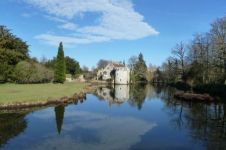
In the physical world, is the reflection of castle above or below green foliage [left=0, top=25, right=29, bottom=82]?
below

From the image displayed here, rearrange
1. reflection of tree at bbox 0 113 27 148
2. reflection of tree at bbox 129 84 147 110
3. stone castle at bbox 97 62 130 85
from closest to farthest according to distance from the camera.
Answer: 1. reflection of tree at bbox 0 113 27 148
2. reflection of tree at bbox 129 84 147 110
3. stone castle at bbox 97 62 130 85

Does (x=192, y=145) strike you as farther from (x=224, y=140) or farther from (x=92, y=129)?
(x=92, y=129)

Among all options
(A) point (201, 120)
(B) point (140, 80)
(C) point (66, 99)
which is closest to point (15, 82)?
(C) point (66, 99)

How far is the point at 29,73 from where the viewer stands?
209 ft

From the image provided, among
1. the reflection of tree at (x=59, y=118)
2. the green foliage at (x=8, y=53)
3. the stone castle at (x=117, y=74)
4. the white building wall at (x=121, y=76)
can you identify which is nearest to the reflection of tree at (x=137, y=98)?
the reflection of tree at (x=59, y=118)

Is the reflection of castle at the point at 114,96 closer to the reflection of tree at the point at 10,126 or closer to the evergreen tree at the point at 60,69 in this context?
the evergreen tree at the point at 60,69

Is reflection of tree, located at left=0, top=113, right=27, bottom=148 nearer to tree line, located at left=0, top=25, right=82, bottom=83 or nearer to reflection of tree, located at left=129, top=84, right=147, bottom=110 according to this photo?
reflection of tree, located at left=129, top=84, right=147, bottom=110

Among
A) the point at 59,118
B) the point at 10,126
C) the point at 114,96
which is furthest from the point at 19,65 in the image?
the point at 10,126

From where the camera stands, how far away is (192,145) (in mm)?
17297

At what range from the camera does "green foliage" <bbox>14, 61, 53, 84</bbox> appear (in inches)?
2442

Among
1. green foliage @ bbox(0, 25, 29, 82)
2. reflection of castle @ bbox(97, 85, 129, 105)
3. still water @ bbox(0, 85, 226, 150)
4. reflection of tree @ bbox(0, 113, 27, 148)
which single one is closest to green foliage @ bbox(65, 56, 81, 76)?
green foliage @ bbox(0, 25, 29, 82)

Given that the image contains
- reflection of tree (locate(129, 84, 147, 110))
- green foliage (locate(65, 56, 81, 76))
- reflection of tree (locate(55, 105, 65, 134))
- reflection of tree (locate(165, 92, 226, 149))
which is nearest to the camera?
reflection of tree (locate(165, 92, 226, 149))

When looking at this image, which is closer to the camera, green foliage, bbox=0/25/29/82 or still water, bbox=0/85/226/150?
still water, bbox=0/85/226/150

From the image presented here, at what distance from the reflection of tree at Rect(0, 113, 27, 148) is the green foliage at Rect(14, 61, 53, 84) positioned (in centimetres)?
3697
